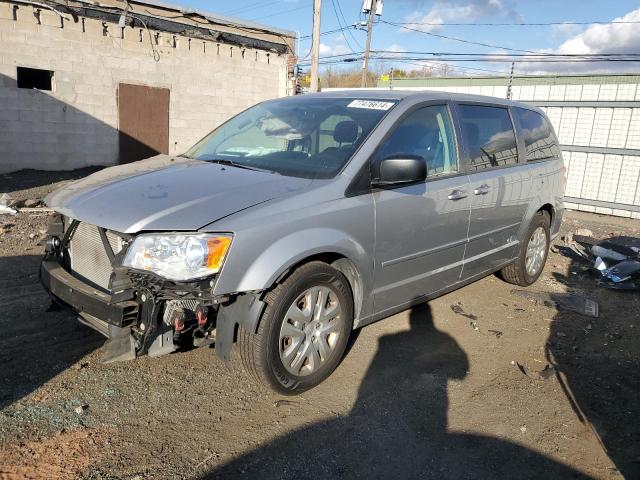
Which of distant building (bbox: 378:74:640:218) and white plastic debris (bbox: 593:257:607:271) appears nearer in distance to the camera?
white plastic debris (bbox: 593:257:607:271)

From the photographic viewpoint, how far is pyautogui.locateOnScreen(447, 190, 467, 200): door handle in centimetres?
422

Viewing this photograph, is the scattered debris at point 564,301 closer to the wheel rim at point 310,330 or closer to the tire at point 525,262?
the tire at point 525,262

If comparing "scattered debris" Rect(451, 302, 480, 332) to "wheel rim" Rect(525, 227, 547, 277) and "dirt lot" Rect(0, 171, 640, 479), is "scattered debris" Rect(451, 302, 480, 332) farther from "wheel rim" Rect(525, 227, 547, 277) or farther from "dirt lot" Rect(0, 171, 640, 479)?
"wheel rim" Rect(525, 227, 547, 277)

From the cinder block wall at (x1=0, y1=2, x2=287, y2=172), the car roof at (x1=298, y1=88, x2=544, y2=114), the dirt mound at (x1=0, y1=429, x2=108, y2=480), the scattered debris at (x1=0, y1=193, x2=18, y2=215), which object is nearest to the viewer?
the dirt mound at (x1=0, y1=429, x2=108, y2=480)

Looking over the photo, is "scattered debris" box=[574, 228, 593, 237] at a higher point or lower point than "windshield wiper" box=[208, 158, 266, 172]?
lower

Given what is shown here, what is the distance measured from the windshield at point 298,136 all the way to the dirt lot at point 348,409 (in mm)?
1444

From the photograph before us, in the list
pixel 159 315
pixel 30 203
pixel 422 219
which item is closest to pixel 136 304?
pixel 159 315

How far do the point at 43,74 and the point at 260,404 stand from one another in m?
12.6

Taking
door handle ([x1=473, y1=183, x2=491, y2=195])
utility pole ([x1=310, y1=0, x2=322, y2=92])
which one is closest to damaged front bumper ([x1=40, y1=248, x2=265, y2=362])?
door handle ([x1=473, y1=183, x2=491, y2=195])

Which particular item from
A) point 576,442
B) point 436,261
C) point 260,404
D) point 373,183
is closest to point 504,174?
point 436,261

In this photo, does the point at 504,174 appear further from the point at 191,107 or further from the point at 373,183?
the point at 191,107

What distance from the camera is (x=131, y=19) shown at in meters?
13.9

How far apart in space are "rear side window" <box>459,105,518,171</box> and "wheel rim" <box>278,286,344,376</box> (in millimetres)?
1943

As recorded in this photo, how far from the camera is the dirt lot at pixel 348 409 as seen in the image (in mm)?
2777
